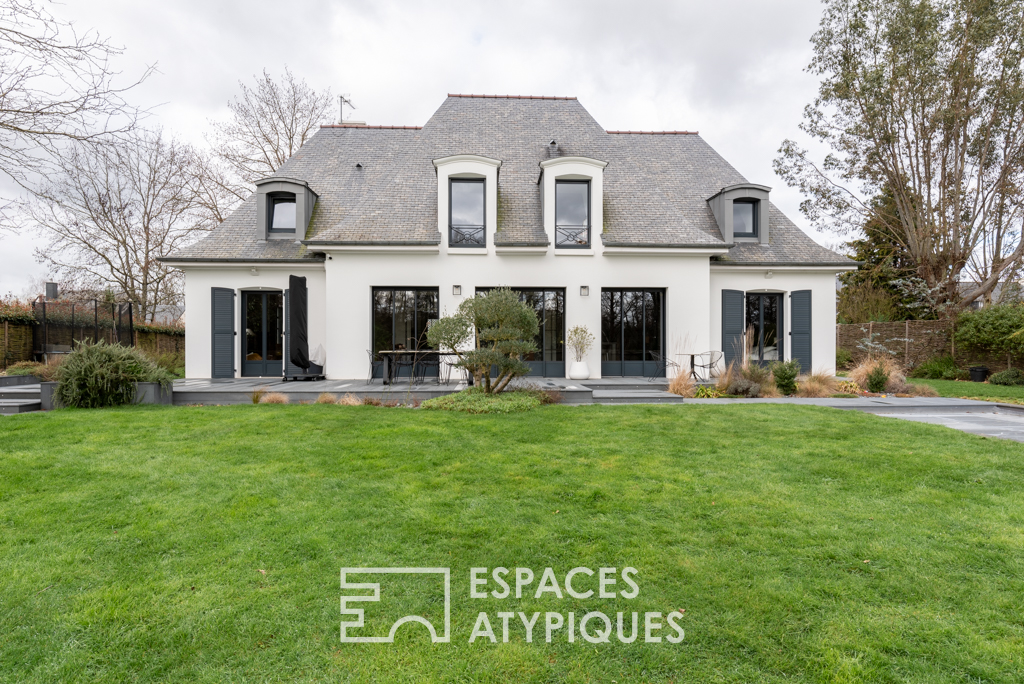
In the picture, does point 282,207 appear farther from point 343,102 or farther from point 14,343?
point 343,102

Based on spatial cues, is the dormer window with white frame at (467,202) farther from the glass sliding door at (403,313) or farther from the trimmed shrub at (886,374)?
the trimmed shrub at (886,374)

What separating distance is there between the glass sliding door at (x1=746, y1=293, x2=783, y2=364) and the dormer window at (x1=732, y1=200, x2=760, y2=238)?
1.78 meters

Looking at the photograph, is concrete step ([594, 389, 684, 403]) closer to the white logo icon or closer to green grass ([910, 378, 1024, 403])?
the white logo icon

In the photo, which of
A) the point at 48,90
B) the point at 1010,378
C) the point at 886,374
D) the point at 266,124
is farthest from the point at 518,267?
the point at 266,124

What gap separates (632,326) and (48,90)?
1130 centimetres

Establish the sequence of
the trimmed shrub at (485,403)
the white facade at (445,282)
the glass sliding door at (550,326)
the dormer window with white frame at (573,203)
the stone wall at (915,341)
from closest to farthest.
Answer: the trimmed shrub at (485,403)
the white facade at (445,282)
the dormer window with white frame at (573,203)
the glass sliding door at (550,326)
the stone wall at (915,341)

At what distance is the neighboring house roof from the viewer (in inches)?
448

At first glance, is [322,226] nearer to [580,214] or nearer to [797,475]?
[580,214]

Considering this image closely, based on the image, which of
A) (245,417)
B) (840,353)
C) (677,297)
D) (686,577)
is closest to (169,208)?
(245,417)

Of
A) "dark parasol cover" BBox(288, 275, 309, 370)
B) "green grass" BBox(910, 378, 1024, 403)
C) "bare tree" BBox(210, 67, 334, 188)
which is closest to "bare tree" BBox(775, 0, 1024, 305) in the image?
"green grass" BBox(910, 378, 1024, 403)

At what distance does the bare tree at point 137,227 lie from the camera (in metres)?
17.9

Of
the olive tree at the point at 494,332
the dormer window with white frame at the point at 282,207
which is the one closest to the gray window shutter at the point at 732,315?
the olive tree at the point at 494,332

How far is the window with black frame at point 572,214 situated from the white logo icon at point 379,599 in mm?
9820

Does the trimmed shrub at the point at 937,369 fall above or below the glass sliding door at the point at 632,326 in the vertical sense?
below
